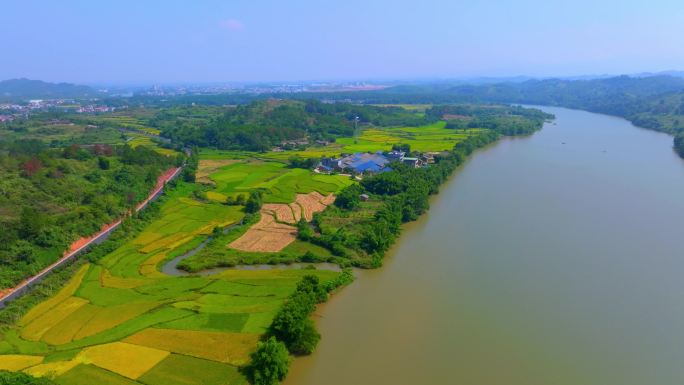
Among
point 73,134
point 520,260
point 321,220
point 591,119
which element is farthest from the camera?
point 591,119

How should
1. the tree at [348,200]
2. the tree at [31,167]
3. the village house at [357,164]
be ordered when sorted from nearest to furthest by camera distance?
1. the tree at [31,167]
2. the tree at [348,200]
3. the village house at [357,164]

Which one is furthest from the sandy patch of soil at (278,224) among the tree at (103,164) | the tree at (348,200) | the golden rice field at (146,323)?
the tree at (103,164)

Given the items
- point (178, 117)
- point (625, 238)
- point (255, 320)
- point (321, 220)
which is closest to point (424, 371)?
point (255, 320)

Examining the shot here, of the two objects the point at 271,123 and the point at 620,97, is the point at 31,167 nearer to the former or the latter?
the point at 271,123

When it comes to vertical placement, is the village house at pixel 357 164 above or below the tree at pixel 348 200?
above

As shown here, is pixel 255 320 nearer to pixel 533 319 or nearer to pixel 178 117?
pixel 533 319

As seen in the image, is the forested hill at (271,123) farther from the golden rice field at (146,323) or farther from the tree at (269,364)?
the tree at (269,364)
